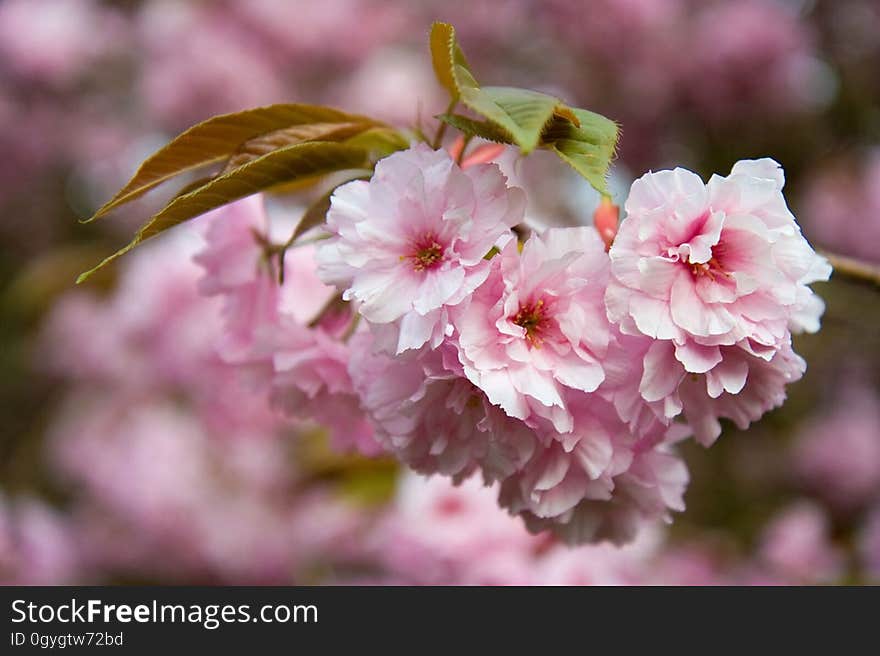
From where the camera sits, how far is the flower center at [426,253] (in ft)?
2.19

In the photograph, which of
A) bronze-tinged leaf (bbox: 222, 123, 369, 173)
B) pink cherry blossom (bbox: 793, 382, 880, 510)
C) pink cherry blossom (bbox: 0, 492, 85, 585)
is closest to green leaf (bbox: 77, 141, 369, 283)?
bronze-tinged leaf (bbox: 222, 123, 369, 173)

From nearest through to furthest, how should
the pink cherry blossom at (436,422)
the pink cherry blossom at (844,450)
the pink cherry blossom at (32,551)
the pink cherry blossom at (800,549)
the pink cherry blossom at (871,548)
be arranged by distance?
the pink cherry blossom at (436,422) → the pink cherry blossom at (871,548) → the pink cherry blossom at (800,549) → the pink cherry blossom at (32,551) → the pink cherry blossom at (844,450)

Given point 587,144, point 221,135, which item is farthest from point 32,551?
point 587,144

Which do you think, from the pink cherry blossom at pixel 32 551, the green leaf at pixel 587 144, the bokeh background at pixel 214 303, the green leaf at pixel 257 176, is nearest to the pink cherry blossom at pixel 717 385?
the green leaf at pixel 587 144

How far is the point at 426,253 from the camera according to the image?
0.67 m

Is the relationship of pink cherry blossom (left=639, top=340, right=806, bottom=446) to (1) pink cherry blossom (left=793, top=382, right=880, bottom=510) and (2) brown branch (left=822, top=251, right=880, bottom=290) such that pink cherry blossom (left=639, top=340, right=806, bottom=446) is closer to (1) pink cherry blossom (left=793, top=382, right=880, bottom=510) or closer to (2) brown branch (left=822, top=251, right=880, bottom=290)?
(2) brown branch (left=822, top=251, right=880, bottom=290)

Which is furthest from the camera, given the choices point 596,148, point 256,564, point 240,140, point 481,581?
point 256,564

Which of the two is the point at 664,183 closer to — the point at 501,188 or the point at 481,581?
the point at 501,188

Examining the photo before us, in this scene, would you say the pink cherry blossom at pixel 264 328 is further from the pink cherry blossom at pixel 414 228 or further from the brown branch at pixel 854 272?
the brown branch at pixel 854 272

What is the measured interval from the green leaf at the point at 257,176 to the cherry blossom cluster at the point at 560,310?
6 cm

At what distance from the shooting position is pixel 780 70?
2.62 m

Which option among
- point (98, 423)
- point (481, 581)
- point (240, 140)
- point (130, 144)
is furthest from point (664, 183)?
point (130, 144)

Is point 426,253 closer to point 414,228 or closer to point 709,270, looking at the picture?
point 414,228

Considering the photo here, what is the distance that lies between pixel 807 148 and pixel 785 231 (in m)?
2.03
